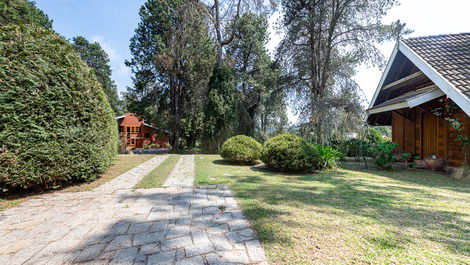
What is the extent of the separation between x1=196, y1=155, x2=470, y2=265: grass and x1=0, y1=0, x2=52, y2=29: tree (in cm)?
1975

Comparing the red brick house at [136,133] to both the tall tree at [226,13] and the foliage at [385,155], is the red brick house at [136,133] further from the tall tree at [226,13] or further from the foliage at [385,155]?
the foliage at [385,155]

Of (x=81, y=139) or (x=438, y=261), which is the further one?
(x=81, y=139)

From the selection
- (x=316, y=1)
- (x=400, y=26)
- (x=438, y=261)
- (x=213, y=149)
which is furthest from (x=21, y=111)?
(x=316, y=1)

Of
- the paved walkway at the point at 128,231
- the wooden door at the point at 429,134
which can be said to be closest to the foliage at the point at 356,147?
the wooden door at the point at 429,134

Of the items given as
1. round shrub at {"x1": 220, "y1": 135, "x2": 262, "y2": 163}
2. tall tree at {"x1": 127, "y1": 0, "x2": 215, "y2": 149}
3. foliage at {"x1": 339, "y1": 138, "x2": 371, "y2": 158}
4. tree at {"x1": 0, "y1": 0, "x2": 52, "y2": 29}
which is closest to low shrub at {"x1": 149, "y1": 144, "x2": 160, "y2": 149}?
tall tree at {"x1": 127, "y1": 0, "x2": 215, "y2": 149}

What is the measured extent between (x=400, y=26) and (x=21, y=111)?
13.1 meters

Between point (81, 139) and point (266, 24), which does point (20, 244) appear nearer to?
point (81, 139)

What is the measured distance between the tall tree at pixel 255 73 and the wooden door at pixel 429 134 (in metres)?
8.06

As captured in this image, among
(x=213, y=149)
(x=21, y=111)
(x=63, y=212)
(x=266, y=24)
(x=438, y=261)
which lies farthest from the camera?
(x=266, y=24)

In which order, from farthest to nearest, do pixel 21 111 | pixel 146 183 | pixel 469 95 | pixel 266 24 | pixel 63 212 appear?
1. pixel 266 24
2. pixel 469 95
3. pixel 146 183
4. pixel 21 111
5. pixel 63 212

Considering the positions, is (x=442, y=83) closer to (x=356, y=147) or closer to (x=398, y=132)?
(x=356, y=147)

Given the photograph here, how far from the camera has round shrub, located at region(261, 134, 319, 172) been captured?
6.16 meters

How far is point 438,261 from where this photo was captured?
1.66m

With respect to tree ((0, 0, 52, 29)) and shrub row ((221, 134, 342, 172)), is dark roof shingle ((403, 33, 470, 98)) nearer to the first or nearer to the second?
shrub row ((221, 134, 342, 172))
